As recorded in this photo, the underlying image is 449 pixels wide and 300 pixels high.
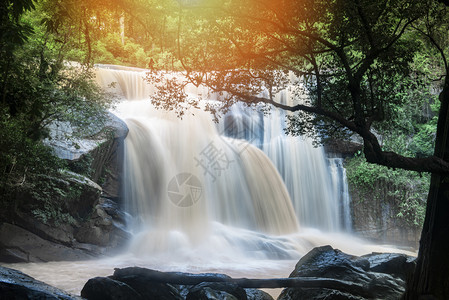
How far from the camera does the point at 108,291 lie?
18.8ft

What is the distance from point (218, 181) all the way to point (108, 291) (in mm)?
10860

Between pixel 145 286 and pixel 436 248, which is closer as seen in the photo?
pixel 436 248

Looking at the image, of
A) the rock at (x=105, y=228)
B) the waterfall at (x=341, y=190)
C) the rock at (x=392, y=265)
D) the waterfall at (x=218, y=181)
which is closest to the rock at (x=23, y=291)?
the rock at (x=392, y=265)

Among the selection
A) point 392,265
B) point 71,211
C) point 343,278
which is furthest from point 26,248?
point 392,265

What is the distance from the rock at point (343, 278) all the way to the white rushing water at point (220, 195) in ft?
9.22

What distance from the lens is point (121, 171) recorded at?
1402 centimetres

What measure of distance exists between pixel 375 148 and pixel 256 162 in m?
12.4

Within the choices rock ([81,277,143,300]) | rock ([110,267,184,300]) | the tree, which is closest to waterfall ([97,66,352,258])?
the tree

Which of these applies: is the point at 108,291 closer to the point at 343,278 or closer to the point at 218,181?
the point at 343,278

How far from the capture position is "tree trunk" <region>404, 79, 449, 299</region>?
4996mm

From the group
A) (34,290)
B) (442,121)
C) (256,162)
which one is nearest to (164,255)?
(256,162)

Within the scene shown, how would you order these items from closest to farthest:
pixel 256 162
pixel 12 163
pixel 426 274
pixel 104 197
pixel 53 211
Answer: pixel 426 274 → pixel 12 163 → pixel 53 211 → pixel 104 197 → pixel 256 162

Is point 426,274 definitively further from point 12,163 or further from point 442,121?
point 12,163

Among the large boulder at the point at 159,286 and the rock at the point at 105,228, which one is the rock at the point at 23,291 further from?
the rock at the point at 105,228
